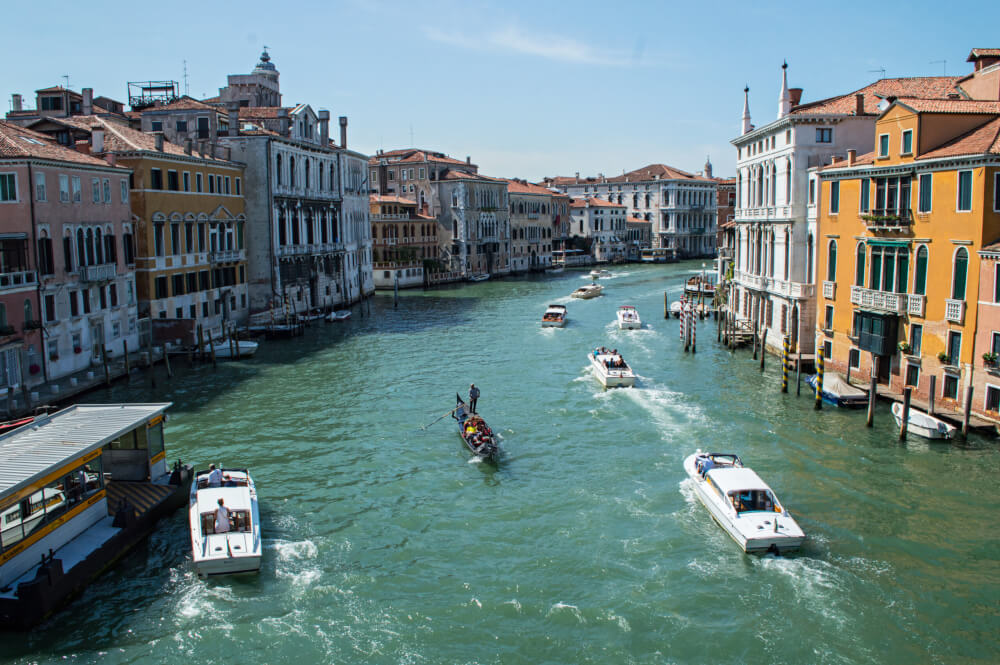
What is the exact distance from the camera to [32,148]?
26625 mm

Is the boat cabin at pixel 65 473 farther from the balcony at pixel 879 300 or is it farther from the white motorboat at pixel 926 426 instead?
the balcony at pixel 879 300

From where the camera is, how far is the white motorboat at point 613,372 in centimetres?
2683

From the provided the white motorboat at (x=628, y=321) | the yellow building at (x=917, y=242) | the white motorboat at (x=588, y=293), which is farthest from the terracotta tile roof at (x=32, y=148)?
the white motorboat at (x=588, y=293)

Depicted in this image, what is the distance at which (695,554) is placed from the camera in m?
14.3

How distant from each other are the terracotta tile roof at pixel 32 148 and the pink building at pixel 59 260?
0.05 meters

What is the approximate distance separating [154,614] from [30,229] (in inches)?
699

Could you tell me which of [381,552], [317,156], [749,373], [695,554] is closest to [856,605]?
[695,554]

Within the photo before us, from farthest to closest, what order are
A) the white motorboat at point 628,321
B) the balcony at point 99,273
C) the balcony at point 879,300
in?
the white motorboat at point 628,321
the balcony at point 99,273
the balcony at point 879,300

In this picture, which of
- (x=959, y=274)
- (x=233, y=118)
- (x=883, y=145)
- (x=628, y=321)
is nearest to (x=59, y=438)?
(x=959, y=274)

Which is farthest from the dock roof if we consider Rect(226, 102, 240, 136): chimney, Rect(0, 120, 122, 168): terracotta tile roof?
Rect(226, 102, 240, 136): chimney

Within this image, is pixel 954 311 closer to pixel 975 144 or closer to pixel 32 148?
pixel 975 144

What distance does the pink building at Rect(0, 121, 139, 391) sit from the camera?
25.0 metres

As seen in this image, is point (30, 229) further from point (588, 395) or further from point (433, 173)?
point (433, 173)

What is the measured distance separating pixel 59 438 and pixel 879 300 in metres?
20.7
